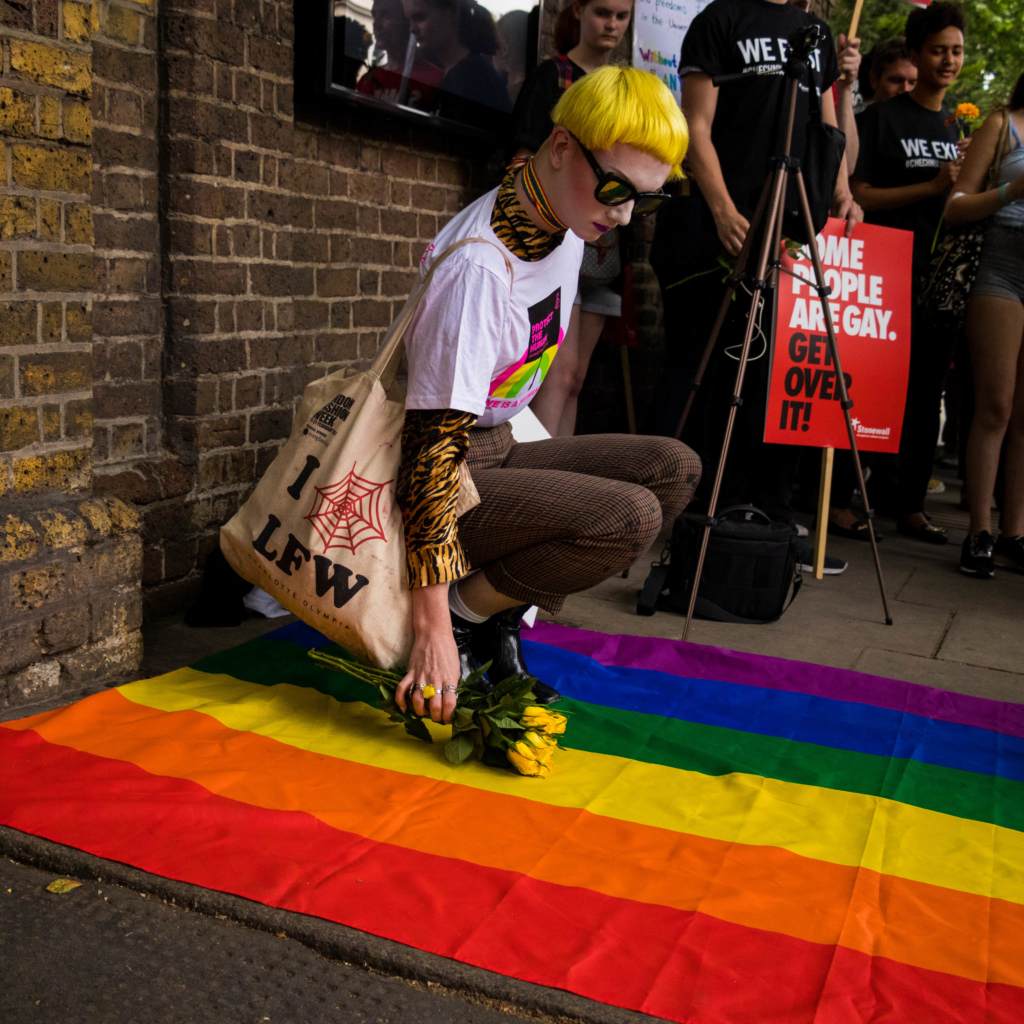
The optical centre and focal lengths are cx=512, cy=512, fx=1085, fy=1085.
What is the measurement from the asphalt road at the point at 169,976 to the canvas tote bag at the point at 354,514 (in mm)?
641

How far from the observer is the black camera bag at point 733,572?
3342 millimetres

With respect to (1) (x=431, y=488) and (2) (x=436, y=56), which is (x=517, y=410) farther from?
(2) (x=436, y=56)

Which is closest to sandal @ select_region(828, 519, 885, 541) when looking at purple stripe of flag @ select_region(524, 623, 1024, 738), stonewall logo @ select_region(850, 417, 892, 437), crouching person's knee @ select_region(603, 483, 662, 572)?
stonewall logo @ select_region(850, 417, 892, 437)

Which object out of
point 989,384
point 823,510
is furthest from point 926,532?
point 823,510

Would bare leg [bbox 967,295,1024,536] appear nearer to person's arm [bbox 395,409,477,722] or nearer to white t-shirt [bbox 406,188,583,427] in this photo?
white t-shirt [bbox 406,188,583,427]

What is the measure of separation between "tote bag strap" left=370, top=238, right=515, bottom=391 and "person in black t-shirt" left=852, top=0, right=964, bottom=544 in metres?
3.01

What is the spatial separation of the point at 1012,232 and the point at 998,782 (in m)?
2.47

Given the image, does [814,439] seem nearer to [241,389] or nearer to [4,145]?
[241,389]

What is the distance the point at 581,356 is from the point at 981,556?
5.54 ft

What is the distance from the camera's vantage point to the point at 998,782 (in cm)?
228

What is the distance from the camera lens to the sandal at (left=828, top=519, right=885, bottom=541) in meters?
4.73

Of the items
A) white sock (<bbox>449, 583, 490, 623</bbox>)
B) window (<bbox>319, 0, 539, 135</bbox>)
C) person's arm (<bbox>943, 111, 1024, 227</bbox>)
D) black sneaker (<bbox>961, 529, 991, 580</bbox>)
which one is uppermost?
window (<bbox>319, 0, 539, 135</bbox>)

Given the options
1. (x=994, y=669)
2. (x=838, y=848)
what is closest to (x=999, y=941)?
(x=838, y=848)

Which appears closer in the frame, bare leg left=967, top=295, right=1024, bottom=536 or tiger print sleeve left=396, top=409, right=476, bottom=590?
tiger print sleeve left=396, top=409, right=476, bottom=590
